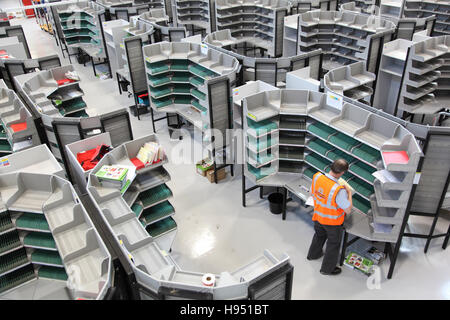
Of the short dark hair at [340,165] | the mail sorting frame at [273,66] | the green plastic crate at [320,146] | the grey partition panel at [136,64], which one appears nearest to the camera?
the short dark hair at [340,165]

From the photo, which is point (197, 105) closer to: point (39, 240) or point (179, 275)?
point (39, 240)

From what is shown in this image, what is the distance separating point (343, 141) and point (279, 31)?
702cm

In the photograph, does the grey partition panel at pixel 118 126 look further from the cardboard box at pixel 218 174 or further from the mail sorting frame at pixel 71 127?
the cardboard box at pixel 218 174

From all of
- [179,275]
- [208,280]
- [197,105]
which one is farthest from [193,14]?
[208,280]

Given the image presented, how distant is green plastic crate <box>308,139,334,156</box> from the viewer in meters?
5.53

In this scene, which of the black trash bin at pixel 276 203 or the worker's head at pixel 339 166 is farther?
the black trash bin at pixel 276 203

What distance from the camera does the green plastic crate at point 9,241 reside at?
15.0ft

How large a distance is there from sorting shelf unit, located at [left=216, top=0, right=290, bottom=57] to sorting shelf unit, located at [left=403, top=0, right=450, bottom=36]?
12.6ft

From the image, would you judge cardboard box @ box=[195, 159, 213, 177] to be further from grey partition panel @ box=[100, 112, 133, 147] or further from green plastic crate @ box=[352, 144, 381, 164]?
green plastic crate @ box=[352, 144, 381, 164]

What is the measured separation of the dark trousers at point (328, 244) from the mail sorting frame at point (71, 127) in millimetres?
3261

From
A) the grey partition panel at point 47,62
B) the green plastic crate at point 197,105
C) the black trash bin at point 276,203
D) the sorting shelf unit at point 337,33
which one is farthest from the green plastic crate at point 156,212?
the sorting shelf unit at point 337,33

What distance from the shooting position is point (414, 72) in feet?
24.1

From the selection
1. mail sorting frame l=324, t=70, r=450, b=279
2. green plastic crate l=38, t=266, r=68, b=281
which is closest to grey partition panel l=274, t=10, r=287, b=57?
mail sorting frame l=324, t=70, r=450, b=279

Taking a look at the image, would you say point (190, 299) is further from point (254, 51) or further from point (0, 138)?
point (254, 51)
